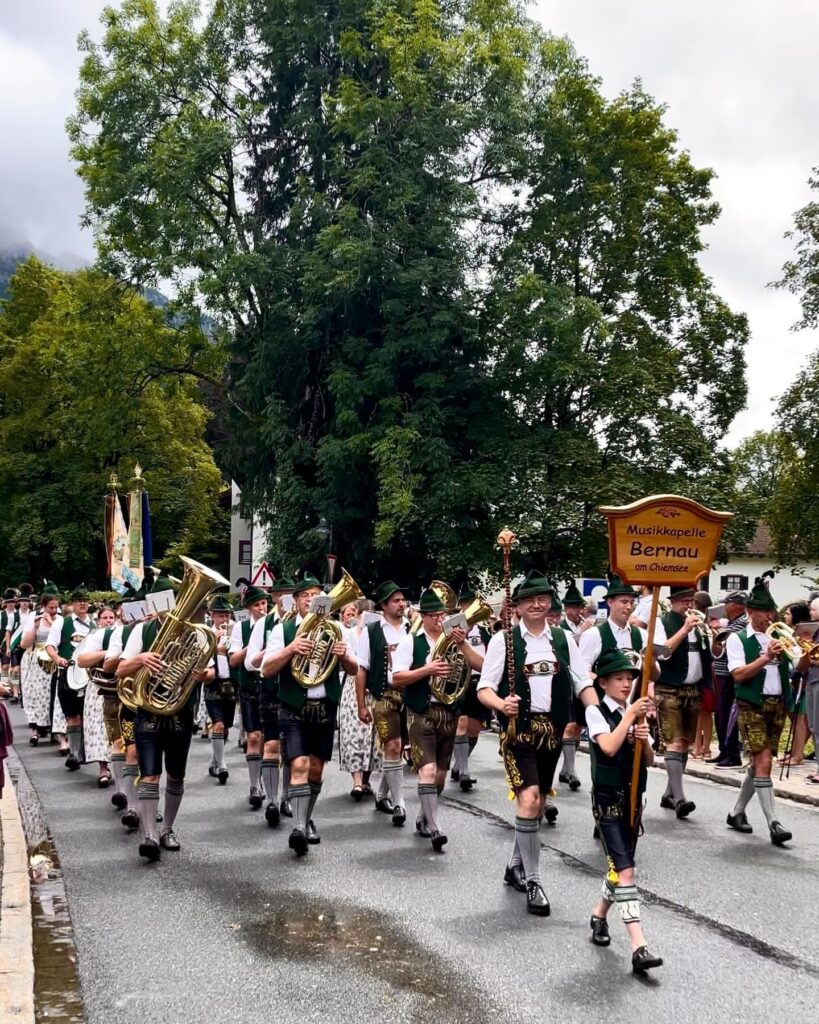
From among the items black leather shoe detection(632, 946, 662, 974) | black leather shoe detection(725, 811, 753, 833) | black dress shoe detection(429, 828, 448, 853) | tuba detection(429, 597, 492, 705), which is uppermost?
tuba detection(429, 597, 492, 705)

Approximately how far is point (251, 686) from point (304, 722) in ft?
9.24

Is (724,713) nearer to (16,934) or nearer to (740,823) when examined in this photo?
(740,823)

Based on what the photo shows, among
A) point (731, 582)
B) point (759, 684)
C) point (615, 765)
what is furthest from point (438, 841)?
point (731, 582)

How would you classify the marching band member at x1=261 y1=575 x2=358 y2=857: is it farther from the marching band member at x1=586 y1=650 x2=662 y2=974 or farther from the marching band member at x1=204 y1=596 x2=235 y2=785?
the marching band member at x1=204 y1=596 x2=235 y2=785

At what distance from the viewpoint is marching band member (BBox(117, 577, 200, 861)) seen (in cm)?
869

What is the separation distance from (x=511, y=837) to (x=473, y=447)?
2013 cm

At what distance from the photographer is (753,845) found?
9492mm

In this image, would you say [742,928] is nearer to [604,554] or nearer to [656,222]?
[604,554]

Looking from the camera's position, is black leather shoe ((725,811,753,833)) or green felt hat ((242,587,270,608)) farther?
green felt hat ((242,587,270,608))

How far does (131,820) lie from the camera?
9953 millimetres

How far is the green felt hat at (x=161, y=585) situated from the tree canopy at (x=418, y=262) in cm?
1625

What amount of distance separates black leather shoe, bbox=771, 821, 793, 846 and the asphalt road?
9 cm

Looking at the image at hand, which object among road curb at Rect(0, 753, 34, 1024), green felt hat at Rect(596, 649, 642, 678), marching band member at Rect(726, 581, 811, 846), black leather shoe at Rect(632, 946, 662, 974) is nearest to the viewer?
road curb at Rect(0, 753, 34, 1024)

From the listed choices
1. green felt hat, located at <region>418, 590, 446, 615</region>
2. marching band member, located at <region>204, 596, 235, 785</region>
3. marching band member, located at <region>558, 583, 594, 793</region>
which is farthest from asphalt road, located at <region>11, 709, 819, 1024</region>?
marching band member, located at <region>204, 596, 235, 785</region>
